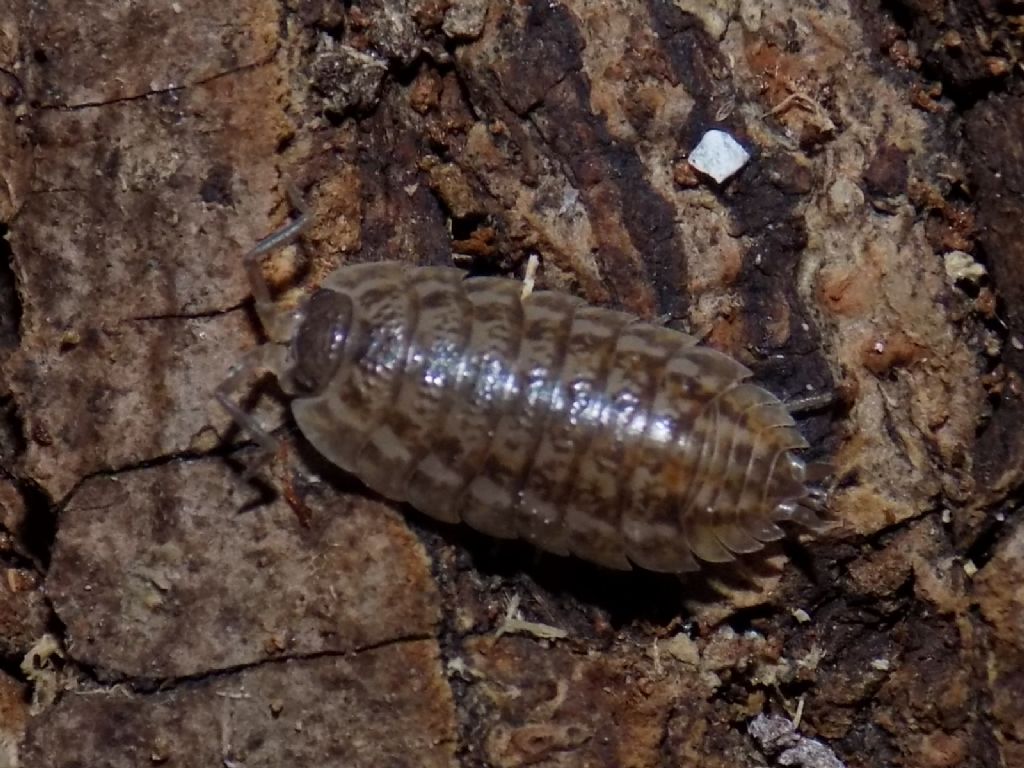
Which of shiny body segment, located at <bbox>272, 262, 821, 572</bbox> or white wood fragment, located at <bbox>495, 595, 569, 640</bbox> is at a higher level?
shiny body segment, located at <bbox>272, 262, 821, 572</bbox>

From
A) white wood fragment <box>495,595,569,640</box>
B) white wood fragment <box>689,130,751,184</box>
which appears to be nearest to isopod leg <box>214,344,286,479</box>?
white wood fragment <box>495,595,569,640</box>

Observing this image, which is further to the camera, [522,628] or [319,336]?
[319,336]

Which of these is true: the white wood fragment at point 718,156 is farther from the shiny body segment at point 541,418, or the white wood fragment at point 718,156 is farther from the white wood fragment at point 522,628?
the white wood fragment at point 522,628

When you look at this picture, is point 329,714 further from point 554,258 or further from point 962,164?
point 962,164

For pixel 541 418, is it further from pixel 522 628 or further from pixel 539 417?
pixel 522 628

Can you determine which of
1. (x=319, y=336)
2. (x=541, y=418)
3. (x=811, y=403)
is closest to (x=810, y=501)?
(x=811, y=403)

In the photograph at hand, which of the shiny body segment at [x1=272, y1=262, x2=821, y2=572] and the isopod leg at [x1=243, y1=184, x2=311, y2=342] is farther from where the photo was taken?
the shiny body segment at [x1=272, y1=262, x2=821, y2=572]

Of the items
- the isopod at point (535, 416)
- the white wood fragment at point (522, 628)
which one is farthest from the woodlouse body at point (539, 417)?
the white wood fragment at point (522, 628)

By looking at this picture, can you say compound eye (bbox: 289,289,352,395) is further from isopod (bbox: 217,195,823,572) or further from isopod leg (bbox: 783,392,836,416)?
isopod leg (bbox: 783,392,836,416)
